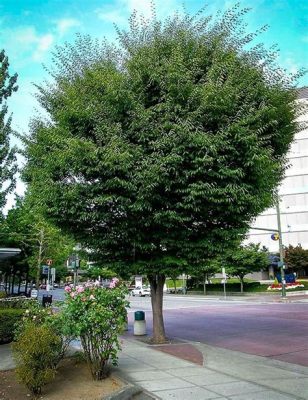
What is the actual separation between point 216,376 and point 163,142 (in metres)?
5.15

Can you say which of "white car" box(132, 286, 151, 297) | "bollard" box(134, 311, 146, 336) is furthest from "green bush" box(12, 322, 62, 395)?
"white car" box(132, 286, 151, 297)

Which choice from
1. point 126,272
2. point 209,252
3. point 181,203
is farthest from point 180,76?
point 126,272

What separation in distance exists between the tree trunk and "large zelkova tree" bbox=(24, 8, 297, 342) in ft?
1.74

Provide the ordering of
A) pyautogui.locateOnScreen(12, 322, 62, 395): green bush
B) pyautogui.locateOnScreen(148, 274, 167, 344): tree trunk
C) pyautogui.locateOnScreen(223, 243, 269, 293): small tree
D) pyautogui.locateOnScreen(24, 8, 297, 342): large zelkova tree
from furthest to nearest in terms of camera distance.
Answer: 1. pyautogui.locateOnScreen(223, 243, 269, 293): small tree
2. pyautogui.locateOnScreen(148, 274, 167, 344): tree trunk
3. pyautogui.locateOnScreen(24, 8, 297, 342): large zelkova tree
4. pyautogui.locateOnScreen(12, 322, 62, 395): green bush

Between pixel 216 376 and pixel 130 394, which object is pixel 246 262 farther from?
pixel 130 394

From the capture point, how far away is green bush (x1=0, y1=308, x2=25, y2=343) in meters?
12.9

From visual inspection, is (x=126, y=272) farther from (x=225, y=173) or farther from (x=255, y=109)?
Answer: (x=255, y=109)

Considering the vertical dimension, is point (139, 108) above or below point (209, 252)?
above

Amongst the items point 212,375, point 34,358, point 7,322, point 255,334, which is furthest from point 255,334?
point 34,358

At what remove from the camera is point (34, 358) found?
6.75 m

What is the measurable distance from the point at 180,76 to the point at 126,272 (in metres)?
5.52

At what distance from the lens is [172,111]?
10766 mm

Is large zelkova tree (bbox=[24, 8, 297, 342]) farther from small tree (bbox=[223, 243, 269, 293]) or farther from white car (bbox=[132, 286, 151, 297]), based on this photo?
white car (bbox=[132, 286, 151, 297])

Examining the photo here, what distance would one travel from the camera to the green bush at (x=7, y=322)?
12.9 meters
